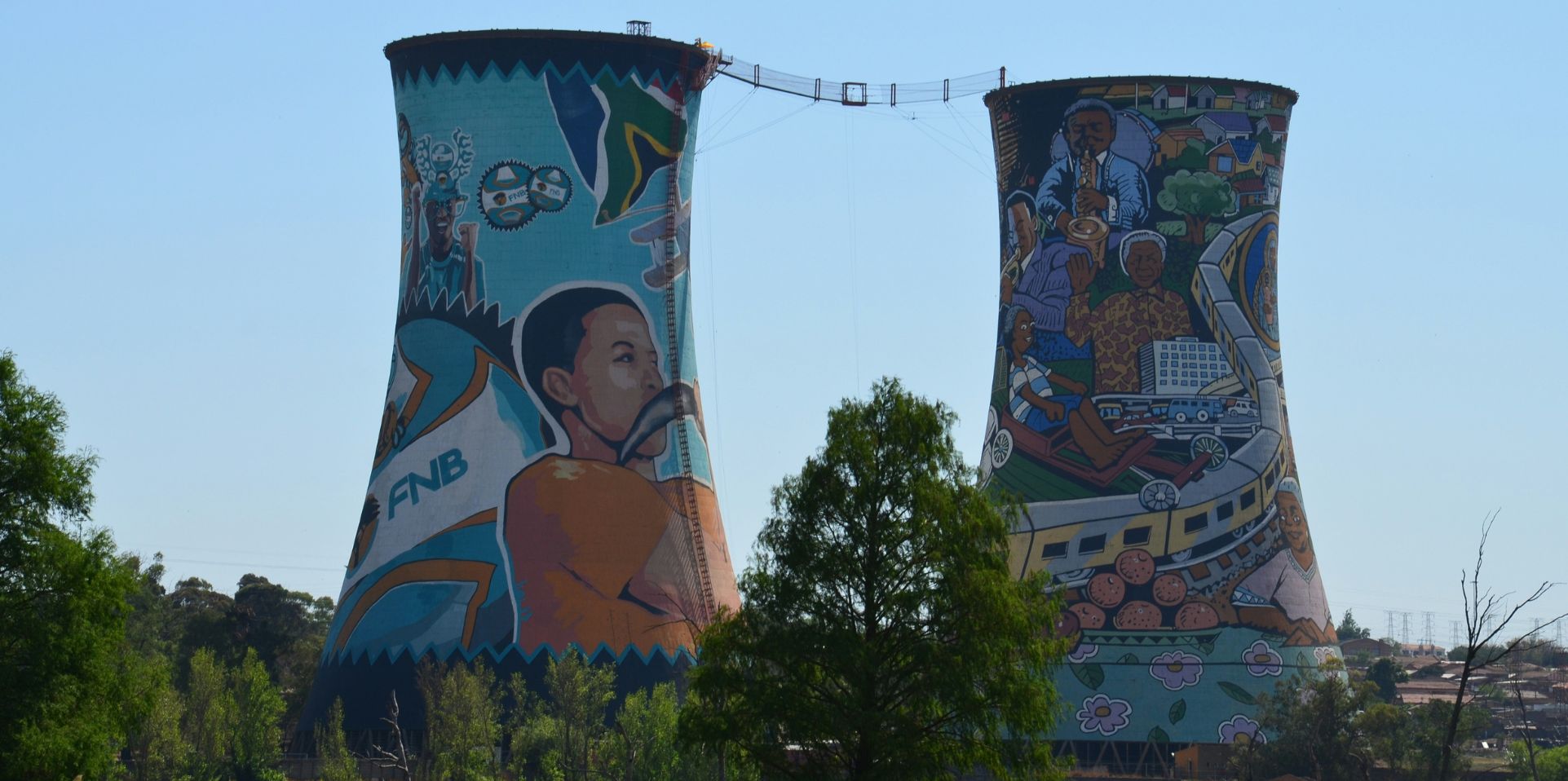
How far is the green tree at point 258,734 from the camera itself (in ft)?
136

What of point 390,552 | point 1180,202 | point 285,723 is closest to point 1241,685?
point 1180,202

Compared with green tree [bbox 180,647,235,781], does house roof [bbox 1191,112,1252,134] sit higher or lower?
higher

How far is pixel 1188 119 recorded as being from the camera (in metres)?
45.9

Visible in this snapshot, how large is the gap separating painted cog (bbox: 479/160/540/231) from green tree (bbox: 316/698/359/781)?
27.8 ft

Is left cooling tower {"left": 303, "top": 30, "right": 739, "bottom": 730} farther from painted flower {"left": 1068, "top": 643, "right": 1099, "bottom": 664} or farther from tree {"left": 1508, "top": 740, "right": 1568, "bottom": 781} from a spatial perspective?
tree {"left": 1508, "top": 740, "right": 1568, "bottom": 781}

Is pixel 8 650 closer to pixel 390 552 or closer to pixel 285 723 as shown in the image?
pixel 390 552

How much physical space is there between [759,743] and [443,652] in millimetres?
22779

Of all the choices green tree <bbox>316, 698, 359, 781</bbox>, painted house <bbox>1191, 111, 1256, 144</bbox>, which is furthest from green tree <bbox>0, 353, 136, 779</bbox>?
painted house <bbox>1191, 111, 1256, 144</bbox>

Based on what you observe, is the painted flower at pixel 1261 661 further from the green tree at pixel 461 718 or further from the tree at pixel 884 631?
the tree at pixel 884 631

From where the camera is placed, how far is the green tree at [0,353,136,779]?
1998cm

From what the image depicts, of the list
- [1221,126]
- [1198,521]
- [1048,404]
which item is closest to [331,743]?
[1048,404]

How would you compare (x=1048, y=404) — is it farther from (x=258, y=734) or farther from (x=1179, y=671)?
(x=258, y=734)

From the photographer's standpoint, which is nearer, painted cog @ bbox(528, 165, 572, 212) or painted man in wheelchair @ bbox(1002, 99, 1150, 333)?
painted cog @ bbox(528, 165, 572, 212)

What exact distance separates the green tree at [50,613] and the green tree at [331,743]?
990 centimetres
